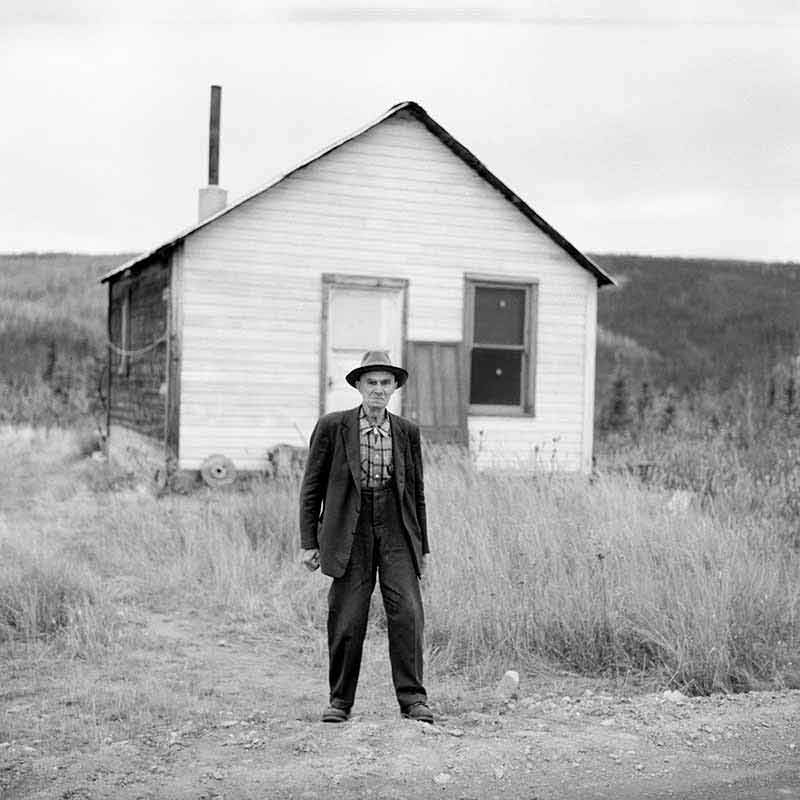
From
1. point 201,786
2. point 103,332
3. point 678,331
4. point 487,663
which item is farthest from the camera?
point 678,331

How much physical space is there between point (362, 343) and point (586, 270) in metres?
3.33

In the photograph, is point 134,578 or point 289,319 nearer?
point 134,578

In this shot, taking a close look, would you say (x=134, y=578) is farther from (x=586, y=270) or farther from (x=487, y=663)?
(x=586, y=270)

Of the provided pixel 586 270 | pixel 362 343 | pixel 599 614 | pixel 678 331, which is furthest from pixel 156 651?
pixel 678 331

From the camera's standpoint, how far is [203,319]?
1418 centimetres

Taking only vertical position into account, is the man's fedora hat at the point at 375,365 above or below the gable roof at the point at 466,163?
below

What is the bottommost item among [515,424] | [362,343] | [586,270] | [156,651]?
[156,651]

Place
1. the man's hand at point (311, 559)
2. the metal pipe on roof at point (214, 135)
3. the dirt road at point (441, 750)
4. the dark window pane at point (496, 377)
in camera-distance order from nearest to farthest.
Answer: the dirt road at point (441, 750)
the man's hand at point (311, 559)
the dark window pane at point (496, 377)
the metal pipe on roof at point (214, 135)

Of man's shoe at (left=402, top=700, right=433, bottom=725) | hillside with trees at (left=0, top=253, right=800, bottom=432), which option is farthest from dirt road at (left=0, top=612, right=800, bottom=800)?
hillside with trees at (left=0, top=253, right=800, bottom=432)

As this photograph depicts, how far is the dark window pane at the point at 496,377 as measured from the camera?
1569 centimetres

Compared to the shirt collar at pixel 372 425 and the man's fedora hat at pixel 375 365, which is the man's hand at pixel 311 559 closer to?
the shirt collar at pixel 372 425

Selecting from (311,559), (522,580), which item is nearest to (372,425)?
(311,559)

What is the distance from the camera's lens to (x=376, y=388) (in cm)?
604

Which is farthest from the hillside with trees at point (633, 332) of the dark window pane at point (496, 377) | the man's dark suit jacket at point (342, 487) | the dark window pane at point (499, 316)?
the man's dark suit jacket at point (342, 487)
